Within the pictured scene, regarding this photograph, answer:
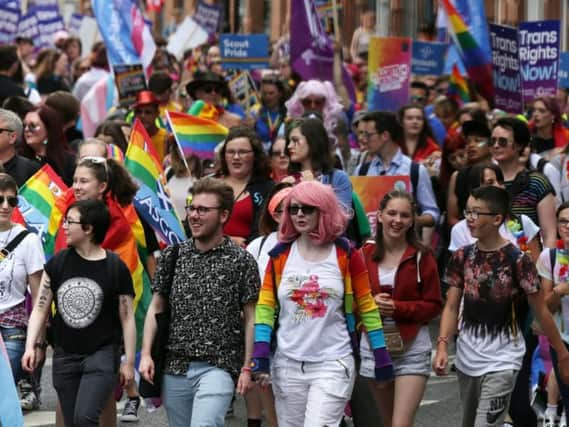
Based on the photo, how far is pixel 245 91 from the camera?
1867 centimetres

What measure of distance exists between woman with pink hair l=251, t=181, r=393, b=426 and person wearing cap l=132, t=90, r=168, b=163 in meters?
6.00

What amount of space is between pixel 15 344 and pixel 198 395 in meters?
1.87

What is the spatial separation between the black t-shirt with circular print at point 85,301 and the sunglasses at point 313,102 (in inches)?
246

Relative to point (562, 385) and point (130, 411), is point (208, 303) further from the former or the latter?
point (130, 411)

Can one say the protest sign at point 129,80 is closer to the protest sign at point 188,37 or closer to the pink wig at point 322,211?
the pink wig at point 322,211

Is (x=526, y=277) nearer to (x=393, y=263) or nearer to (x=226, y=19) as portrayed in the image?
Result: (x=393, y=263)

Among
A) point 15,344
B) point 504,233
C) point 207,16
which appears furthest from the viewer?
point 207,16

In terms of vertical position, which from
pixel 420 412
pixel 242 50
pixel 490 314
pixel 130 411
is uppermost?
pixel 242 50

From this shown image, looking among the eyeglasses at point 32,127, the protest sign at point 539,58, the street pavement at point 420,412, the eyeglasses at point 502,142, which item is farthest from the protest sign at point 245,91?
the eyeglasses at point 502,142

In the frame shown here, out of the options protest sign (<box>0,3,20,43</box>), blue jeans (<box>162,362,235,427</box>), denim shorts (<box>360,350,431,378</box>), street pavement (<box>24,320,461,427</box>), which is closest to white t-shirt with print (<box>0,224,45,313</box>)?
street pavement (<box>24,320,461,427</box>)

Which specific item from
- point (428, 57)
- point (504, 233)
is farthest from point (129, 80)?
point (504, 233)

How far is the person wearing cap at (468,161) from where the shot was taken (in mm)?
11742

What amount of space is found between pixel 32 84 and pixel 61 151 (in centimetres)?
837

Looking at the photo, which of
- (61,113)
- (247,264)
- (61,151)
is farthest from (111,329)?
(61,113)
